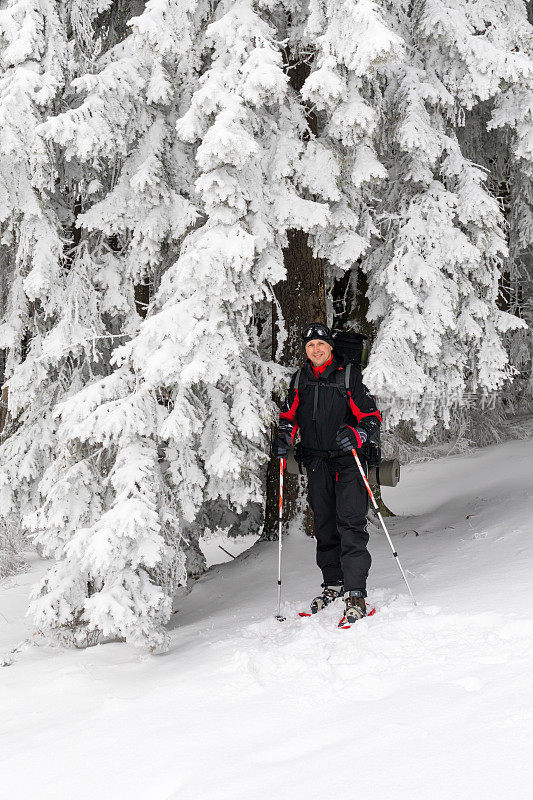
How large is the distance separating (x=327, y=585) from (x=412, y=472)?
10466 millimetres

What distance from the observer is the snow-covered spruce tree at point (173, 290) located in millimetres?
5047

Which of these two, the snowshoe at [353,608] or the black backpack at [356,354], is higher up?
the black backpack at [356,354]

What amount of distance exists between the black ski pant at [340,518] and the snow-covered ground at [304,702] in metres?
0.33

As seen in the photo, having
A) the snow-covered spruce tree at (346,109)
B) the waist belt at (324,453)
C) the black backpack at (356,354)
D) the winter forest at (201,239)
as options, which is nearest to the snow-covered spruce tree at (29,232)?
the winter forest at (201,239)

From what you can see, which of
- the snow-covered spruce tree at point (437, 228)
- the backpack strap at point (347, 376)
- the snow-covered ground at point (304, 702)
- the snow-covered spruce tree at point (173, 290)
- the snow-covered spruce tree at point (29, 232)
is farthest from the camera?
the snow-covered spruce tree at point (437, 228)

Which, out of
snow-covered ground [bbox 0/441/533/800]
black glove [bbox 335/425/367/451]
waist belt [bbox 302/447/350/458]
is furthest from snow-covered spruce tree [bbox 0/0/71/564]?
black glove [bbox 335/425/367/451]

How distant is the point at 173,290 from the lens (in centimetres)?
571

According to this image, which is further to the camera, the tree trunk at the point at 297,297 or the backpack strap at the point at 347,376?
the tree trunk at the point at 297,297

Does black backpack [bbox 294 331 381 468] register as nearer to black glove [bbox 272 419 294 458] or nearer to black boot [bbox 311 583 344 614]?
black glove [bbox 272 419 294 458]

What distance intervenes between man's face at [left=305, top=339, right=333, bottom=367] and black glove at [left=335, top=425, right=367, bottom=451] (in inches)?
23.7

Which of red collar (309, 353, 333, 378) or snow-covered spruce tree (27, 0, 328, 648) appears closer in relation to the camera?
snow-covered spruce tree (27, 0, 328, 648)

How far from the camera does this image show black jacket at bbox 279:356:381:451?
5.33 m

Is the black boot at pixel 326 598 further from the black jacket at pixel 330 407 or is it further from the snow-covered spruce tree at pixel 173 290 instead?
the black jacket at pixel 330 407

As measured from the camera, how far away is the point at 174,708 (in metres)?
3.95
